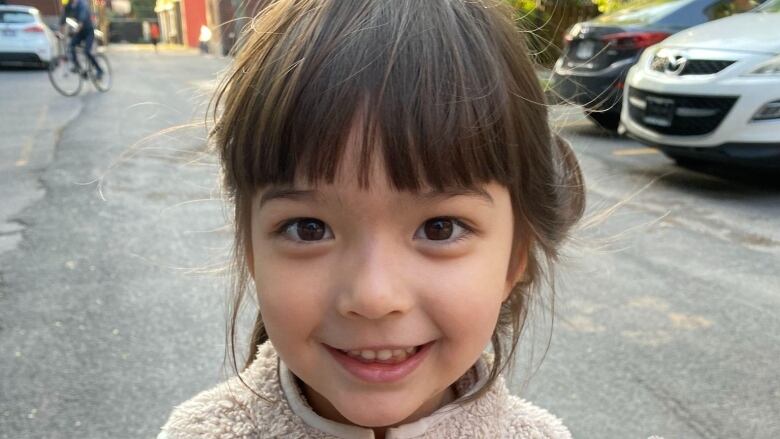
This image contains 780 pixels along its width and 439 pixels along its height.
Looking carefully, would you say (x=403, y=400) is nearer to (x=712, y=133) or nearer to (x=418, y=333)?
(x=418, y=333)

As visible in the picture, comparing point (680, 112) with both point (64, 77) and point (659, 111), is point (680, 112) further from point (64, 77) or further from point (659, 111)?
point (64, 77)

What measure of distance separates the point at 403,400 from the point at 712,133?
4.52m

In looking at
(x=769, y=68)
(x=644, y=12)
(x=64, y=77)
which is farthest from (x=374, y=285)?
(x=64, y=77)

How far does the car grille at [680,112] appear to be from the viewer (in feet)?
15.7

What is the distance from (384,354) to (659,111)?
15.9 feet

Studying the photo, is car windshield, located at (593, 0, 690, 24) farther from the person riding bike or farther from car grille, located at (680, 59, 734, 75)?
the person riding bike

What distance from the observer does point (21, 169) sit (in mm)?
5695

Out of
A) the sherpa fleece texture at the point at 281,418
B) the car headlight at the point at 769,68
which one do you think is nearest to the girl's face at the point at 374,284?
the sherpa fleece texture at the point at 281,418

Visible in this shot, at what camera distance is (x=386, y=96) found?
918mm

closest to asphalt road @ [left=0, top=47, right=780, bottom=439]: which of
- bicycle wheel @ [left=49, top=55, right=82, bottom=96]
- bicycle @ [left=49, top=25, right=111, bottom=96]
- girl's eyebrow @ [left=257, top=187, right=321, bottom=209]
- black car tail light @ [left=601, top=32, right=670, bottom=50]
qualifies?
girl's eyebrow @ [left=257, top=187, right=321, bottom=209]

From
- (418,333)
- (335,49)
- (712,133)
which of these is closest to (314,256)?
(418,333)

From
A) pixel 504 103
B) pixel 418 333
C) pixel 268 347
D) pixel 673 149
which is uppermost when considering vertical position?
pixel 504 103

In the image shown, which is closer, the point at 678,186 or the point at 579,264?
the point at 579,264

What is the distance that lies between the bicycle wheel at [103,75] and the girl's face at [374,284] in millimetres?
11645
